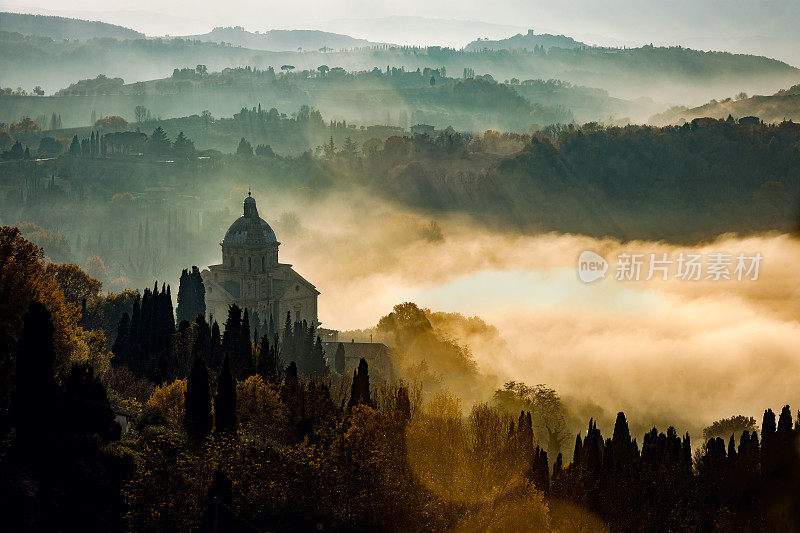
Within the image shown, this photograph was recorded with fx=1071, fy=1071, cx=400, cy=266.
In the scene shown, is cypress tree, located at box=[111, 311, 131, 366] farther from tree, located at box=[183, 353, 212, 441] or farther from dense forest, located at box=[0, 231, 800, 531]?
tree, located at box=[183, 353, 212, 441]

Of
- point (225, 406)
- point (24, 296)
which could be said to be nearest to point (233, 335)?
point (24, 296)

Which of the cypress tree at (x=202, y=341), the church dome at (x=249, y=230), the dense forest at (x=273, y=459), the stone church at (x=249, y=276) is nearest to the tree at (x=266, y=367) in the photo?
the dense forest at (x=273, y=459)

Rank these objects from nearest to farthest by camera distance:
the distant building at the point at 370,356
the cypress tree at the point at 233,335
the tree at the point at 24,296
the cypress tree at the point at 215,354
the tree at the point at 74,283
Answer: the tree at the point at 24,296 → the cypress tree at the point at 215,354 → the cypress tree at the point at 233,335 → the distant building at the point at 370,356 → the tree at the point at 74,283

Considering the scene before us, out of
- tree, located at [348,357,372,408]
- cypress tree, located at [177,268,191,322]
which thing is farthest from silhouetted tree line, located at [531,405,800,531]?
cypress tree, located at [177,268,191,322]

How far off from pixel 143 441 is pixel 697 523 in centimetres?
4238

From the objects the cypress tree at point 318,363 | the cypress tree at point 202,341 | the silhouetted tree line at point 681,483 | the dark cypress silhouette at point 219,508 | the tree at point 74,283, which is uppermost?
the tree at point 74,283

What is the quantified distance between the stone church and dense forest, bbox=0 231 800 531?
40.3 metres

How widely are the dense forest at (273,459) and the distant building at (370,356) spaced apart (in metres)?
33.1

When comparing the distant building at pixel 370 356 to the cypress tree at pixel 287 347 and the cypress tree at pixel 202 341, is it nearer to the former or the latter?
the cypress tree at pixel 287 347

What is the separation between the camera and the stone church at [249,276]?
14538 cm

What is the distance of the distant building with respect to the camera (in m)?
137

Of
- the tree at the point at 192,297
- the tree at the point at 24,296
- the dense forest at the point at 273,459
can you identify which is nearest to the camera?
the dense forest at the point at 273,459

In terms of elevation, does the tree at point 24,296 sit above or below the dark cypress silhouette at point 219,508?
above

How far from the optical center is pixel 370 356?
141 m
